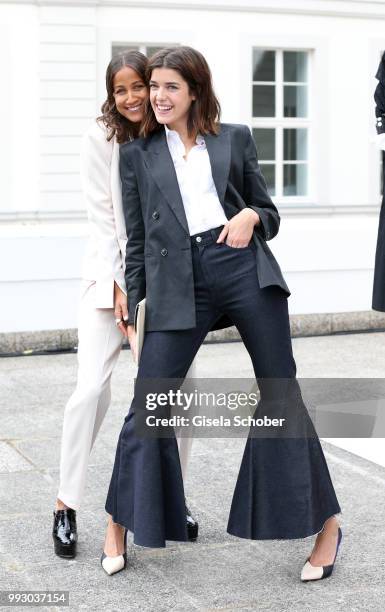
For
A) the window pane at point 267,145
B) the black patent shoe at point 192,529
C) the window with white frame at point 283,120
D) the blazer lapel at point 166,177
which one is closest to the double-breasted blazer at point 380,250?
the black patent shoe at point 192,529

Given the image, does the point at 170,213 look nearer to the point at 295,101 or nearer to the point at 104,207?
the point at 104,207

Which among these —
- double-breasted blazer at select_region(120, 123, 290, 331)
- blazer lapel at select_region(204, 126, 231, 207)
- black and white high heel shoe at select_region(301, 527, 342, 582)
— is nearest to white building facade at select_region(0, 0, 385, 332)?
double-breasted blazer at select_region(120, 123, 290, 331)

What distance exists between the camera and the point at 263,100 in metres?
13.2

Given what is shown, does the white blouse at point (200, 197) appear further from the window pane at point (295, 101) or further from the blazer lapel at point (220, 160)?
the window pane at point (295, 101)

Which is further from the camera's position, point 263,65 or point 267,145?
point 267,145

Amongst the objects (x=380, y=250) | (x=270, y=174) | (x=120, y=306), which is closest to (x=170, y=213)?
(x=120, y=306)

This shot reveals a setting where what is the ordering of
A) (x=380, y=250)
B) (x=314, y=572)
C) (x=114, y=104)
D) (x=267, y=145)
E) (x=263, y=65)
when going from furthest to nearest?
(x=267, y=145), (x=263, y=65), (x=380, y=250), (x=114, y=104), (x=314, y=572)

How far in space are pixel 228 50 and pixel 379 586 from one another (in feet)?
32.0

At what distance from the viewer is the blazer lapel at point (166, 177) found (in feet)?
11.9

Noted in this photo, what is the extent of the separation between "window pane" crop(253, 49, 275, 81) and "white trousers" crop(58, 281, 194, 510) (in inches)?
372

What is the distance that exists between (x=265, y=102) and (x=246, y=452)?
9.96 metres

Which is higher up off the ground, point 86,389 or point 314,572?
point 86,389

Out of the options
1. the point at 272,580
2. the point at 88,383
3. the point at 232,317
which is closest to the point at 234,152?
the point at 232,317

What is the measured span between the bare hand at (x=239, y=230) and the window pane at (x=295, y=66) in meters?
9.92
